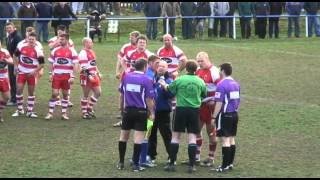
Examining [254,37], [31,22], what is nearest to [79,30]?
[31,22]

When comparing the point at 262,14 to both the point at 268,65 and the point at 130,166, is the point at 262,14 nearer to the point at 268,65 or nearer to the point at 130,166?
the point at 268,65

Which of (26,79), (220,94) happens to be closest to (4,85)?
(26,79)

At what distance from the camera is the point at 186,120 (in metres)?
12.7

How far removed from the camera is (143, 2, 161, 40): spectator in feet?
120

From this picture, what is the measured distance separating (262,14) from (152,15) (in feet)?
19.2

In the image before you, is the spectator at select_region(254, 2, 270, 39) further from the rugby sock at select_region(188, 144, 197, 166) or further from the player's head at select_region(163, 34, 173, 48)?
the rugby sock at select_region(188, 144, 197, 166)

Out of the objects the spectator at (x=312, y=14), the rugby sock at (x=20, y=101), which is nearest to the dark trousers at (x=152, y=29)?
the spectator at (x=312, y=14)

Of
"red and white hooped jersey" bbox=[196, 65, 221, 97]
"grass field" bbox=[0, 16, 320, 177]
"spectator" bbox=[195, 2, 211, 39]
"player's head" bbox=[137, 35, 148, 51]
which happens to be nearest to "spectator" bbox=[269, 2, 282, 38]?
"spectator" bbox=[195, 2, 211, 39]

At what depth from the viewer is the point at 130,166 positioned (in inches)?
511

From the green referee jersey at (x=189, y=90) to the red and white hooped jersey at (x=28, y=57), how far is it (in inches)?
241

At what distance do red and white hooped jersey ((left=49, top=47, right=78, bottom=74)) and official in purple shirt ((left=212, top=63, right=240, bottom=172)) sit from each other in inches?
230

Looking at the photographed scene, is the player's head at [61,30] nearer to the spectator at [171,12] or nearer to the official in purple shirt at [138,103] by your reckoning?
the official in purple shirt at [138,103]

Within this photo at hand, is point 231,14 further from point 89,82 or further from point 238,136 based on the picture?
point 238,136

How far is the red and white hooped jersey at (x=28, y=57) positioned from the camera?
1775 cm
